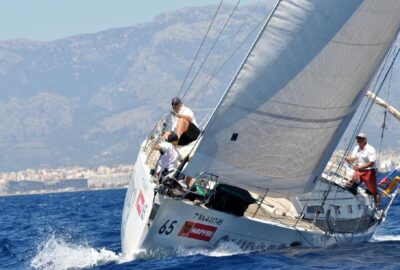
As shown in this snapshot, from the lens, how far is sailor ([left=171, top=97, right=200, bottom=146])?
51.0ft

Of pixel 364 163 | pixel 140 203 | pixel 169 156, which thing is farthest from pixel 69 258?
pixel 364 163

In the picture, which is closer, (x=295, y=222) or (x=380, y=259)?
(x=380, y=259)

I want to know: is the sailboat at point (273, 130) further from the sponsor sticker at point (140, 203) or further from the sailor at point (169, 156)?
the sailor at point (169, 156)

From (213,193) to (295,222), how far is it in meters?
2.20

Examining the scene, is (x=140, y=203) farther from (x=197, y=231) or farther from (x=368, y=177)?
(x=368, y=177)

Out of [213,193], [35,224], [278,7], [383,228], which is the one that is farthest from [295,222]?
[35,224]

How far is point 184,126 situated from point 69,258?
298 cm

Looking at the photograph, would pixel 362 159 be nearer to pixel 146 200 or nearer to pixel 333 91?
pixel 333 91

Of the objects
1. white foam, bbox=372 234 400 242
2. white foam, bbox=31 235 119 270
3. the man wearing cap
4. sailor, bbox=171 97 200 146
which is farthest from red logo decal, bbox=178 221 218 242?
white foam, bbox=372 234 400 242

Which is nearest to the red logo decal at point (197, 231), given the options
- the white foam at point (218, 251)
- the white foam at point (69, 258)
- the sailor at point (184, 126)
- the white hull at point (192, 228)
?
the white hull at point (192, 228)

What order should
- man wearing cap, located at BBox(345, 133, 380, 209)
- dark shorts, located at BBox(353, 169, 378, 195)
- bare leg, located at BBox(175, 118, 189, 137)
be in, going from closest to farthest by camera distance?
1. bare leg, located at BBox(175, 118, 189, 137)
2. man wearing cap, located at BBox(345, 133, 380, 209)
3. dark shorts, located at BBox(353, 169, 378, 195)

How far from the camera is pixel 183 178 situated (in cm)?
1483

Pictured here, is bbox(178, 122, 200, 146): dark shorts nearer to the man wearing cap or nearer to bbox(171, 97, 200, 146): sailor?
bbox(171, 97, 200, 146): sailor

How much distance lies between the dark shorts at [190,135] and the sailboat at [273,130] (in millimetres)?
682
